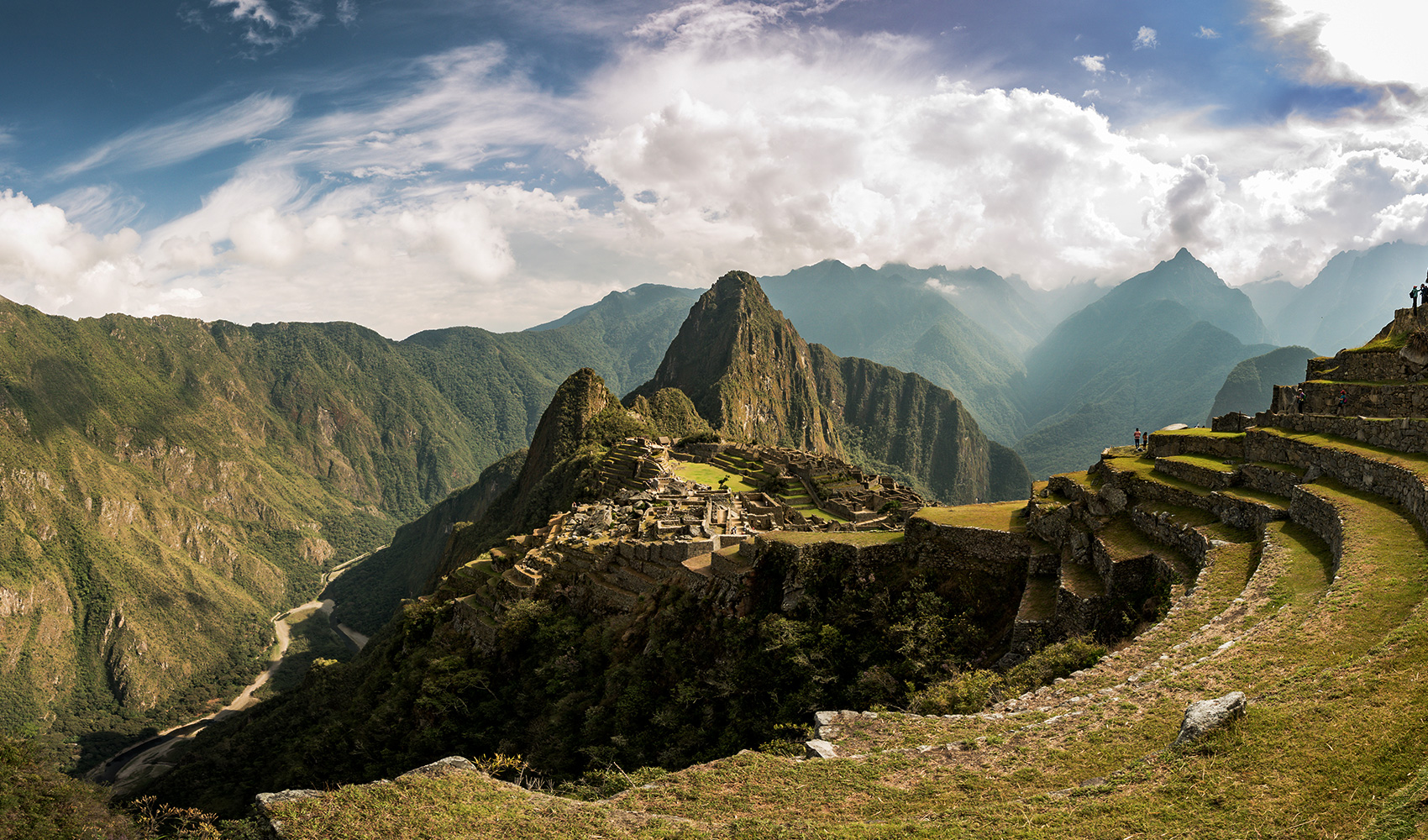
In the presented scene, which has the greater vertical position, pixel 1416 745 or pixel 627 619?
pixel 1416 745

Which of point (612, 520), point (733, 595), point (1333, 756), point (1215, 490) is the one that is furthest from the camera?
point (612, 520)

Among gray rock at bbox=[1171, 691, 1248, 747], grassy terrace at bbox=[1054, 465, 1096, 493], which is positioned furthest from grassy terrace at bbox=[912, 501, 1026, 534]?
gray rock at bbox=[1171, 691, 1248, 747]

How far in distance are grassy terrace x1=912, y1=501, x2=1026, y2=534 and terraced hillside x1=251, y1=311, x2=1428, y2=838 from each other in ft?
12.6

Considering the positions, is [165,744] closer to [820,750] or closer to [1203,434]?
[820,750]

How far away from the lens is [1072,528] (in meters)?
19.1

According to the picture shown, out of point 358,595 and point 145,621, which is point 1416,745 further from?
point 145,621

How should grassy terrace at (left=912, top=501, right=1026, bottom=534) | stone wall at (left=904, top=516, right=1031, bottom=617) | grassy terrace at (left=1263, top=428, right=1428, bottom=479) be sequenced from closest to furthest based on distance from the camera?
grassy terrace at (left=1263, top=428, right=1428, bottom=479)
stone wall at (left=904, top=516, right=1031, bottom=617)
grassy terrace at (left=912, top=501, right=1026, bottom=534)

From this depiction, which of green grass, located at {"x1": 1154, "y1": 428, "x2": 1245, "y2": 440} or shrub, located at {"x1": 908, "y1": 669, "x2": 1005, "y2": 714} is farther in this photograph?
green grass, located at {"x1": 1154, "y1": 428, "x2": 1245, "y2": 440}

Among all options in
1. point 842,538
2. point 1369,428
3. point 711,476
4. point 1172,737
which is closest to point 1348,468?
point 1369,428

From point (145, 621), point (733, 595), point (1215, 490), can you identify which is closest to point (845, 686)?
point (733, 595)

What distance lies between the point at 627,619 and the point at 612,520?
15447mm

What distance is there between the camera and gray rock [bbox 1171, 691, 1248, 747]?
7.88m

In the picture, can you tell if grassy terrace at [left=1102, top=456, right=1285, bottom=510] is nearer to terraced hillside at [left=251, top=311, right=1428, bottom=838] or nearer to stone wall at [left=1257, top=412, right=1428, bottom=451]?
terraced hillside at [left=251, top=311, right=1428, bottom=838]

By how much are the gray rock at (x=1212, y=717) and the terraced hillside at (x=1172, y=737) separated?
0.16 meters
